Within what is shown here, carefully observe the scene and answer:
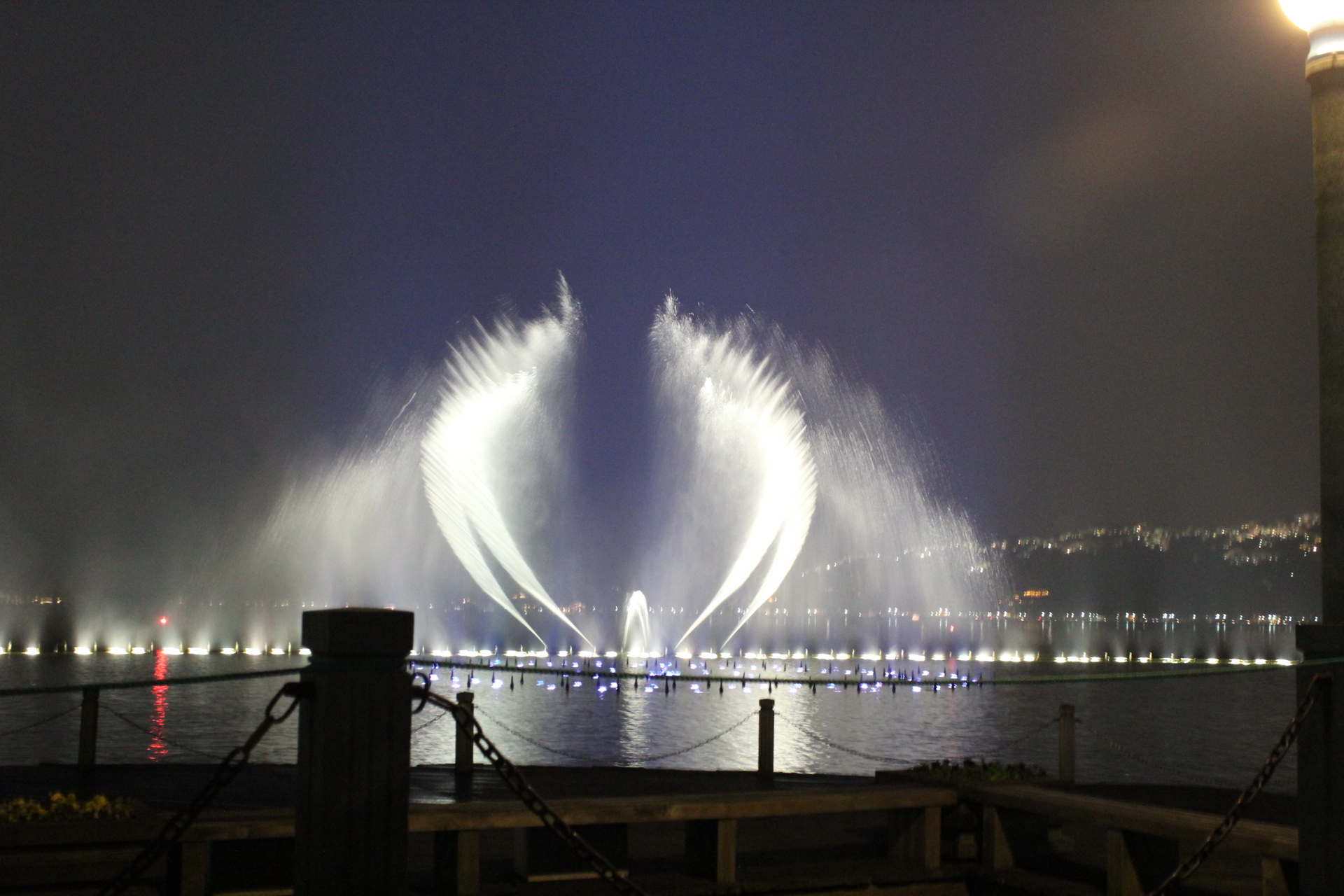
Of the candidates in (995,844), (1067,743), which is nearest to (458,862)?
(995,844)

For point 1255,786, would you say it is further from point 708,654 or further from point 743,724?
point 708,654

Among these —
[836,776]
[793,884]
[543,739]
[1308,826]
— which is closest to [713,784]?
[836,776]

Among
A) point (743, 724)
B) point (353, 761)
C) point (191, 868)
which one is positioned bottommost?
point (743, 724)

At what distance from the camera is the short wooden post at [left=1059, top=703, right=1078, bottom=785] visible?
55.0ft

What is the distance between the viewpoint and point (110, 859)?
26.4ft

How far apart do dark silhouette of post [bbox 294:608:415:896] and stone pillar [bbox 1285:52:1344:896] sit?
440cm

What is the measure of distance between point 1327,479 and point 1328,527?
247 millimetres

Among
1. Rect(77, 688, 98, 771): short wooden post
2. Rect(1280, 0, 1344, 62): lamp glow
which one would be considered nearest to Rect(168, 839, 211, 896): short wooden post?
Rect(1280, 0, 1344, 62): lamp glow

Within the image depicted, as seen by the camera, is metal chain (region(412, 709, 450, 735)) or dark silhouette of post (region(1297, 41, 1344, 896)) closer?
dark silhouette of post (region(1297, 41, 1344, 896))

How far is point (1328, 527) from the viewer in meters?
6.45

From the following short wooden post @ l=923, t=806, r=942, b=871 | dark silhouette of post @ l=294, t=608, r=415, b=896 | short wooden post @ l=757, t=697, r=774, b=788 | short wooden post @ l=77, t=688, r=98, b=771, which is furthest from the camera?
short wooden post @ l=757, t=697, r=774, b=788

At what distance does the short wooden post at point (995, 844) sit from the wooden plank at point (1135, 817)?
0.15 meters

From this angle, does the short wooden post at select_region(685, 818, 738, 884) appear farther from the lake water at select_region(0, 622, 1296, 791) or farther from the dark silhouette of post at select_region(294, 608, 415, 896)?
the lake water at select_region(0, 622, 1296, 791)

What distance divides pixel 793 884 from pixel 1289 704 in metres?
86.4
